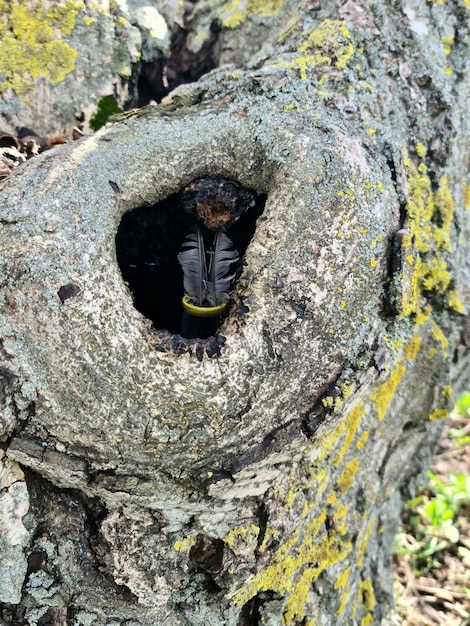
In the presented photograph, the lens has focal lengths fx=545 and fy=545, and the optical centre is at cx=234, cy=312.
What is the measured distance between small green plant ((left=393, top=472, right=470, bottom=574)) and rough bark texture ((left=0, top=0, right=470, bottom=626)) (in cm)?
167

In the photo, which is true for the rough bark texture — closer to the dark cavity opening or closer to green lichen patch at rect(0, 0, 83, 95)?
the dark cavity opening

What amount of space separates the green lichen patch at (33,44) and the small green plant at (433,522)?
10.4ft

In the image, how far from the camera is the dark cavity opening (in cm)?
176

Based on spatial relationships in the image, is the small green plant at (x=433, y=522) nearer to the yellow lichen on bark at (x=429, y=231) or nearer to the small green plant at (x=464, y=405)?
the small green plant at (x=464, y=405)

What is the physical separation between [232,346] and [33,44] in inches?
60.2

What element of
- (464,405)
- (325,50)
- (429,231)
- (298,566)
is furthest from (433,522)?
(325,50)

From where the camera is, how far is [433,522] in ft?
12.0

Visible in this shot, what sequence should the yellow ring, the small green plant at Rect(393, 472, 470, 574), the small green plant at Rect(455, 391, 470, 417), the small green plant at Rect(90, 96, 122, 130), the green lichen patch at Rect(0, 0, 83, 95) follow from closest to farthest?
the yellow ring, the green lichen patch at Rect(0, 0, 83, 95), the small green plant at Rect(90, 96, 122, 130), the small green plant at Rect(393, 472, 470, 574), the small green plant at Rect(455, 391, 470, 417)

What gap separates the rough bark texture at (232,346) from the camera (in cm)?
143

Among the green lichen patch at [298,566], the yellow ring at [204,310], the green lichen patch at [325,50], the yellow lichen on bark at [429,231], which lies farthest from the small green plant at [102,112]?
the green lichen patch at [298,566]

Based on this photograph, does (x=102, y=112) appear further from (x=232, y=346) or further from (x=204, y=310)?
(x=232, y=346)

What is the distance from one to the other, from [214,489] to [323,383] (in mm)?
430

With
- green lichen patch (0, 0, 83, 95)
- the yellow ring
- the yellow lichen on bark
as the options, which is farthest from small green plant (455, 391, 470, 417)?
green lichen patch (0, 0, 83, 95)

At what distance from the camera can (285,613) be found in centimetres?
185
